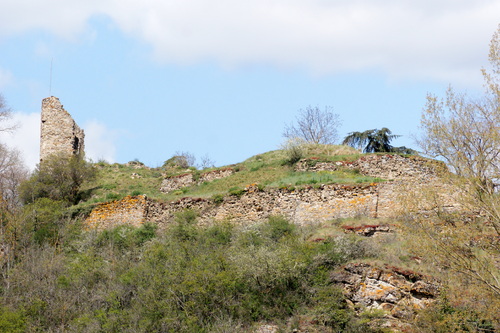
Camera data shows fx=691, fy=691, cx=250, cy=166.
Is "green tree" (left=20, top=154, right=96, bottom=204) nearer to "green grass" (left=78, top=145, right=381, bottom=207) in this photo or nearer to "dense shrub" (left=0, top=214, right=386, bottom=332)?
"green grass" (left=78, top=145, right=381, bottom=207)

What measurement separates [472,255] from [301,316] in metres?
5.57

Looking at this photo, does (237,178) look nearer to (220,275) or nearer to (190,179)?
(190,179)

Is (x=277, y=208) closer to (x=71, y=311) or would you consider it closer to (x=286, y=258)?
(x=286, y=258)

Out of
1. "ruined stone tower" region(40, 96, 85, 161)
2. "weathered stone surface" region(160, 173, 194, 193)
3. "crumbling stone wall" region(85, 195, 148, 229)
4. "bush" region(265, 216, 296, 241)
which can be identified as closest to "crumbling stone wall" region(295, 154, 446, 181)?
"weathered stone surface" region(160, 173, 194, 193)

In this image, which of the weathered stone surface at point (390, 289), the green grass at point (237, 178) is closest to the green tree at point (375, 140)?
the green grass at point (237, 178)

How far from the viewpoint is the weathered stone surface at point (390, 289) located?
830 inches

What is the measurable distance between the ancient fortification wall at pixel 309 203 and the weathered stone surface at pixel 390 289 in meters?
3.92

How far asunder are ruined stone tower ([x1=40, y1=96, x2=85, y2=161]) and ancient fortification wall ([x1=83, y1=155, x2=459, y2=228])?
757 centimetres

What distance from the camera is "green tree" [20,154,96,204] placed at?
114 ft

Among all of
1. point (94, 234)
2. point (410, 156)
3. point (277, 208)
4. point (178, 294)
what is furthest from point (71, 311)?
point (410, 156)

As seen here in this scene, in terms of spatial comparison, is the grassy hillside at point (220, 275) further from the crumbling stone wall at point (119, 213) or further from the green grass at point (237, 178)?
the green grass at point (237, 178)

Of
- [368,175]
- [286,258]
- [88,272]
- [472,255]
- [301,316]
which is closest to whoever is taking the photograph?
[472,255]

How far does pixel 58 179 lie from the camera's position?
35250 millimetres

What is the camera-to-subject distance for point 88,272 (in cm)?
2562
